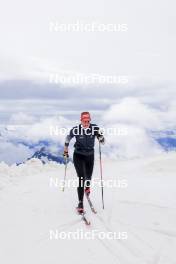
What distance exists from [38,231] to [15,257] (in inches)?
72.2

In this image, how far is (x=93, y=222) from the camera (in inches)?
488

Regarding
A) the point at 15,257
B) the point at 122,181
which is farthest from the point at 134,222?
the point at 122,181

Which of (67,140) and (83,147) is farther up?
(67,140)

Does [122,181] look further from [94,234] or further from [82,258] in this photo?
[82,258]

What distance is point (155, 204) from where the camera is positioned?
1463 cm

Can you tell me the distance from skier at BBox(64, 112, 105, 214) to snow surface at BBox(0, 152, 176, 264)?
2.80 ft

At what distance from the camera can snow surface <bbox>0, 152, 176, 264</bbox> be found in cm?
996

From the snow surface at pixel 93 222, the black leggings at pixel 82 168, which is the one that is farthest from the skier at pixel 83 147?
the snow surface at pixel 93 222

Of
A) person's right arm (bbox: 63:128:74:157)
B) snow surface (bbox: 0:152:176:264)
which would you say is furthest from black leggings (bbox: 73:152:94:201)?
snow surface (bbox: 0:152:176:264)

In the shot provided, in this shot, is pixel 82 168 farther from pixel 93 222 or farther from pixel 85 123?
pixel 93 222

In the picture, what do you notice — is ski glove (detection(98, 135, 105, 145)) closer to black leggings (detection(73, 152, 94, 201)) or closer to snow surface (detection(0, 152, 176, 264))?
black leggings (detection(73, 152, 94, 201))

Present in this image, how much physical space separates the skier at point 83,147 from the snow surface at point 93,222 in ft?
2.80

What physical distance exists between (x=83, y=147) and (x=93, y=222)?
7.01 feet

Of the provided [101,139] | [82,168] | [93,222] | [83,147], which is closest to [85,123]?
[83,147]
